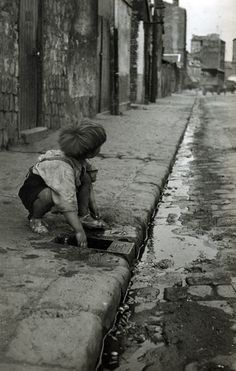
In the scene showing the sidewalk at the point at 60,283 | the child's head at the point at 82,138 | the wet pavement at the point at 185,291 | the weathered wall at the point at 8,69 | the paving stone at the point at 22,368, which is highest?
the weathered wall at the point at 8,69

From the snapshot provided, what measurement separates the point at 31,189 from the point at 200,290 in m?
1.30

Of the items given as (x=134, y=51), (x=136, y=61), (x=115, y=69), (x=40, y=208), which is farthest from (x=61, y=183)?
(x=136, y=61)

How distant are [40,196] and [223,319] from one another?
4.69 feet

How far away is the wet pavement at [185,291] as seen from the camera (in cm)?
217

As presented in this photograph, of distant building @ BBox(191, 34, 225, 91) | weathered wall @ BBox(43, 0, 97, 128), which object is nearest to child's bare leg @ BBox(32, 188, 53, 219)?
weathered wall @ BBox(43, 0, 97, 128)

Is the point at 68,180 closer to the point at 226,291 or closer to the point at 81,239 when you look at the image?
the point at 81,239

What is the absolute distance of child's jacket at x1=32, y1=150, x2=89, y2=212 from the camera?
3219 mm

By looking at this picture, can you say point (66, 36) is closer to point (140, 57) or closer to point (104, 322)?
point (104, 322)

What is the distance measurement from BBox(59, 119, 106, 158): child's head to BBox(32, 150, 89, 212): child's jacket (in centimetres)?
10

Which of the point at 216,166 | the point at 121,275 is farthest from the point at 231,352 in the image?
the point at 216,166

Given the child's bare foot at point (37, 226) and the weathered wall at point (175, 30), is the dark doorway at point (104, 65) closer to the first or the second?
the child's bare foot at point (37, 226)

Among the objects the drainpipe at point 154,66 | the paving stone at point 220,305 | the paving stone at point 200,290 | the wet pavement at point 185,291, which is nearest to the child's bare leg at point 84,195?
Result: the wet pavement at point 185,291

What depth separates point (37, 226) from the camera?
3463 mm

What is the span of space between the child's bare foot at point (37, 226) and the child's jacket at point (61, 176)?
248 millimetres
